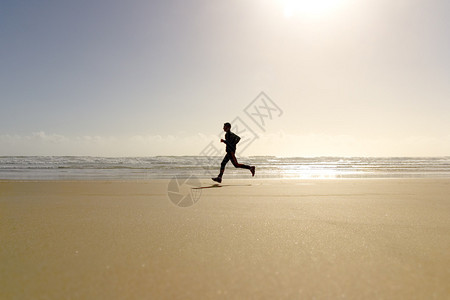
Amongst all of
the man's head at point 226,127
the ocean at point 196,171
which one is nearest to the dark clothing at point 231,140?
the man's head at point 226,127

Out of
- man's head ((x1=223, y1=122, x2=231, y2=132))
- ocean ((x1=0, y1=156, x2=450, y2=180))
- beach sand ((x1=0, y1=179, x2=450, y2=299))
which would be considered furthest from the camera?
ocean ((x1=0, y1=156, x2=450, y2=180))

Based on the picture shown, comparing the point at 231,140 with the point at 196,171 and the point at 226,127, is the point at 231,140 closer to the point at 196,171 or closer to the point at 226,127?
the point at 226,127

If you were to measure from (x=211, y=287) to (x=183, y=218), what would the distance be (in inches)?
59.7

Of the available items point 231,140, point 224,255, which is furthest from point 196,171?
point 224,255

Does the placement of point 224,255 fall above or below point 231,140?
below

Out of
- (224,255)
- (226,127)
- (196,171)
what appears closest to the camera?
(224,255)

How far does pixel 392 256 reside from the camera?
5.32ft

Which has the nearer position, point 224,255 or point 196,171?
point 224,255

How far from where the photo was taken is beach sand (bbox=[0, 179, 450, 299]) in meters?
1.23

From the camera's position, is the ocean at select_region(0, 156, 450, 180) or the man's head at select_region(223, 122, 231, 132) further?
the ocean at select_region(0, 156, 450, 180)

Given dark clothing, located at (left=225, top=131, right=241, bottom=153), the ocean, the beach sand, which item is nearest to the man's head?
dark clothing, located at (left=225, top=131, right=241, bottom=153)

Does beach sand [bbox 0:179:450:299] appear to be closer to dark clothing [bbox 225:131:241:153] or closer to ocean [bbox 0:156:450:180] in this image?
dark clothing [bbox 225:131:241:153]

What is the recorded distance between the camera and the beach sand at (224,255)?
1.23 metres

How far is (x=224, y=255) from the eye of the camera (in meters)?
1.65
